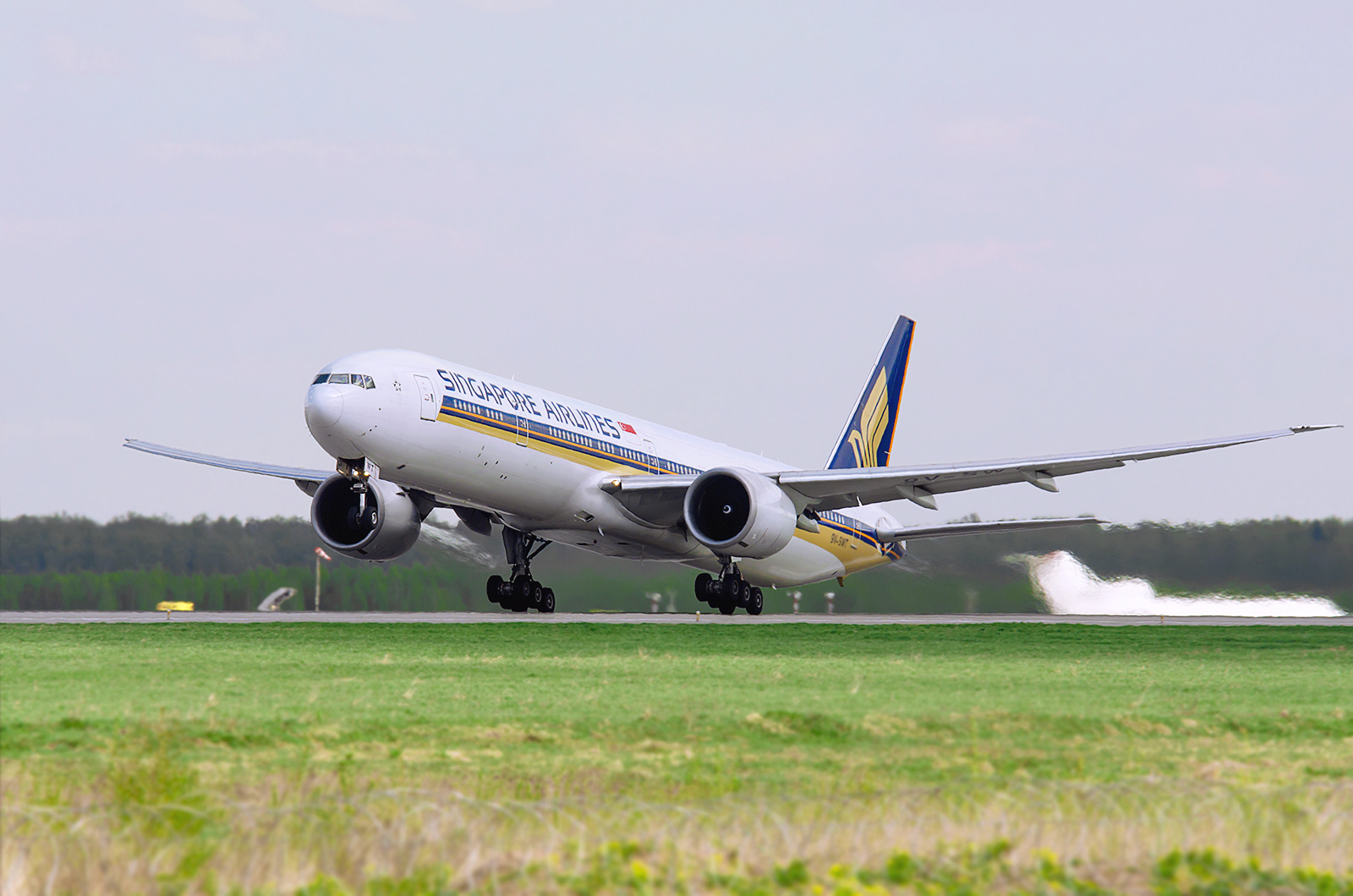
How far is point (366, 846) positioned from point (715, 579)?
3023 centimetres

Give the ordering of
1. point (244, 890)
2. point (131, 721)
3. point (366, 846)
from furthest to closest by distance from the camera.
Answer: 1. point (131, 721)
2. point (366, 846)
3. point (244, 890)

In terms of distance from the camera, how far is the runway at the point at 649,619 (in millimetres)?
27344

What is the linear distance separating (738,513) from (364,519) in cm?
844

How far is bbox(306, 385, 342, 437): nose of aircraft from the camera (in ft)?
Answer: 87.6

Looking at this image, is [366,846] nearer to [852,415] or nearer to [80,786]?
[80,786]

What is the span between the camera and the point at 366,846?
21.4 ft

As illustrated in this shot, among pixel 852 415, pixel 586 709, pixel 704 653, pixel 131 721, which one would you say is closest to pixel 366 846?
pixel 131 721

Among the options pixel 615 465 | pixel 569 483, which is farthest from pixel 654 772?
pixel 615 465

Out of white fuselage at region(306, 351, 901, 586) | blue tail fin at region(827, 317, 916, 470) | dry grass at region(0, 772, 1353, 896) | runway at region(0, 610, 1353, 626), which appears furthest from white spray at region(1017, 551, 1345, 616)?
dry grass at region(0, 772, 1353, 896)

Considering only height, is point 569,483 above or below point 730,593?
above

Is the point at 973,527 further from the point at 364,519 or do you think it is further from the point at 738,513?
the point at 364,519

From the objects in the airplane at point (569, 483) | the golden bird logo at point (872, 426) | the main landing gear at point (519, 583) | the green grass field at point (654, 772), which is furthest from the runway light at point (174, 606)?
the golden bird logo at point (872, 426)

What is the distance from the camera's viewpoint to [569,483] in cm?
3159

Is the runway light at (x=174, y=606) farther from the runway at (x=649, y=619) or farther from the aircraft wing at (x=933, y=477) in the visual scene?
the aircraft wing at (x=933, y=477)
